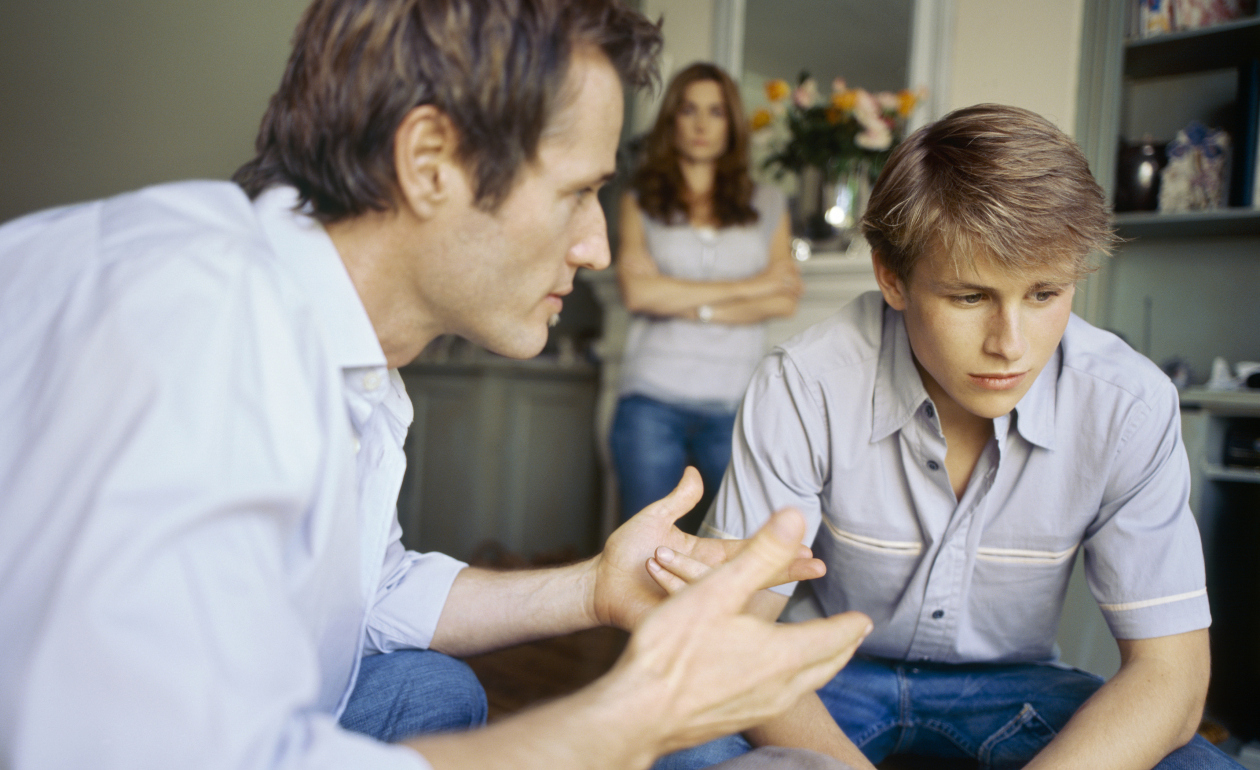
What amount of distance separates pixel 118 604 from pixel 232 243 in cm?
25

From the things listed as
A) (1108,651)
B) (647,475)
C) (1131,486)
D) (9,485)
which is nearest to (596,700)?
(9,485)

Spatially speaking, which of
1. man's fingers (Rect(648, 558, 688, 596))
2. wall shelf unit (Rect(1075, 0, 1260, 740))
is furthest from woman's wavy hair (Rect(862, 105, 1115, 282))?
wall shelf unit (Rect(1075, 0, 1260, 740))

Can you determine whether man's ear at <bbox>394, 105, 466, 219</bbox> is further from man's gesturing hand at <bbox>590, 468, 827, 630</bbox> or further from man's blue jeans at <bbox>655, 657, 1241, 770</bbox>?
man's blue jeans at <bbox>655, 657, 1241, 770</bbox>

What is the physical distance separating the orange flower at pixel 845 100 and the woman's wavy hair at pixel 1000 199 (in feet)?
5.11

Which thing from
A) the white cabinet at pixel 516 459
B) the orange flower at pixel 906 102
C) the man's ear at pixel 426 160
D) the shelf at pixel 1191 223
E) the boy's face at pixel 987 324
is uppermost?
the orange flower at pixel 906 102

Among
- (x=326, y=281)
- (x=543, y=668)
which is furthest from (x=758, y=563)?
(x=543, y=668)

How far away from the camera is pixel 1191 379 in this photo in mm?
2240

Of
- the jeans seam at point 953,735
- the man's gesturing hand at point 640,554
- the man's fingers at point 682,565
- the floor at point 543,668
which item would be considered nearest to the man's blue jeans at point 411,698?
the man's gesturing hand at point 640,554

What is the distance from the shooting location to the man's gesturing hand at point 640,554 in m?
0.90

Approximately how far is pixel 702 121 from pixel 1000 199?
131 centimetres

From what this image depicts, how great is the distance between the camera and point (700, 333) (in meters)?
2.14

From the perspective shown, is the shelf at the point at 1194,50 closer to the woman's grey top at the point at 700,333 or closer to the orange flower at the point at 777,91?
the orange flower at the point at 777,91

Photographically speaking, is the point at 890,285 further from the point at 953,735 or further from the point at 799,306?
the point at 799,306

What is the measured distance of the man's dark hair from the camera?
74 cm
